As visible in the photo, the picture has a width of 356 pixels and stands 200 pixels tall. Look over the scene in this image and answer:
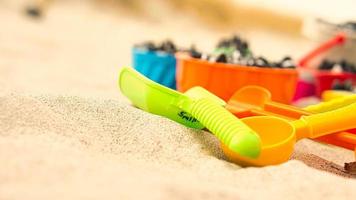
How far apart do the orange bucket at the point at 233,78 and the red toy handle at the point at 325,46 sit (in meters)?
0.37

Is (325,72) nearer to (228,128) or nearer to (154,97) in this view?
(154,97)

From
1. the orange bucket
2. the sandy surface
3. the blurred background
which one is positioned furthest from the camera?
the blurred background

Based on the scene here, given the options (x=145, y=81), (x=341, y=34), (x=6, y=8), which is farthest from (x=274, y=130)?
(x=6, y=8)

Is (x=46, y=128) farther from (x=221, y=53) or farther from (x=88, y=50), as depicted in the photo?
(x=88, y=50)

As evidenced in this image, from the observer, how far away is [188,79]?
3.59 feet

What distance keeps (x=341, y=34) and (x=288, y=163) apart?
0.91m

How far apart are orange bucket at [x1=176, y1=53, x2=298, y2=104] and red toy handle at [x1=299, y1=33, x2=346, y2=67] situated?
1.22 ft

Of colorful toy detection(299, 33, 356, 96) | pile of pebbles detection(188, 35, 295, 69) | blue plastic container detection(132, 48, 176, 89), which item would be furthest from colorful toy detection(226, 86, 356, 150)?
colorful toy detection(299, 33, 356, 96)

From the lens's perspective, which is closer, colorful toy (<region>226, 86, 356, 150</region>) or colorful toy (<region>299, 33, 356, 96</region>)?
colorful toy (<region>226, 86, 356, 150</region>)

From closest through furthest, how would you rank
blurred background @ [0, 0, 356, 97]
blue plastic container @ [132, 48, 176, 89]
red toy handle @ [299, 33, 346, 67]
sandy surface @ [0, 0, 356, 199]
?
sandy surface @ [0, 0, 356, 199]
blue plastic container @ [132, 48, 176, 89]
red toy handle @ [299, 33, 346, 67]
blurred background @ [0, 0, 356, 97]

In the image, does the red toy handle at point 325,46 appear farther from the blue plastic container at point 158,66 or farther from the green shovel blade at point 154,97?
the green shovel blade at point 154,97

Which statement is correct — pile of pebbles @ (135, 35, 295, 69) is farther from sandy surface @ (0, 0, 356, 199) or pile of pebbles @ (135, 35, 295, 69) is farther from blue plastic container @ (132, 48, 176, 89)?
sandy surface @ (0, 0, 356, 199)

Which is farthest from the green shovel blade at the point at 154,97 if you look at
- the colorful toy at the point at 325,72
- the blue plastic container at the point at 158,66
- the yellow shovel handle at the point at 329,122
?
the colorful toy at the point at 325,72

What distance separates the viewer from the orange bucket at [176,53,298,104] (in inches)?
41.4
